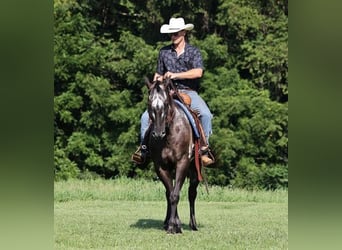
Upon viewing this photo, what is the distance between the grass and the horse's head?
1191 mm

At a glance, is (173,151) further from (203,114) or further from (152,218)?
(152,218)

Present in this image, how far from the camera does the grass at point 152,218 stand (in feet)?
24.4

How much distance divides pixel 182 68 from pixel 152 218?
2.85m

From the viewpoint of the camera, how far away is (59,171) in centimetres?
1936

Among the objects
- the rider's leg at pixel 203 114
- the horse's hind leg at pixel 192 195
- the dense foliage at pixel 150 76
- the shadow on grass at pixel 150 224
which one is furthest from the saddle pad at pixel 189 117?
the dense foliage at pixel 150 76

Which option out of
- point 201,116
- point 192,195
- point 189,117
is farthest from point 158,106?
point 192,195

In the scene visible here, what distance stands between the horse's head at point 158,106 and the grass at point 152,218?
1.19 metres

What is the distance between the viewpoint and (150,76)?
65.4 ft

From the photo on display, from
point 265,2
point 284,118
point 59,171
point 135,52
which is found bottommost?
point 59,171

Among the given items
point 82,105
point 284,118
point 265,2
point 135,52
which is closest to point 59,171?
point 82,105
